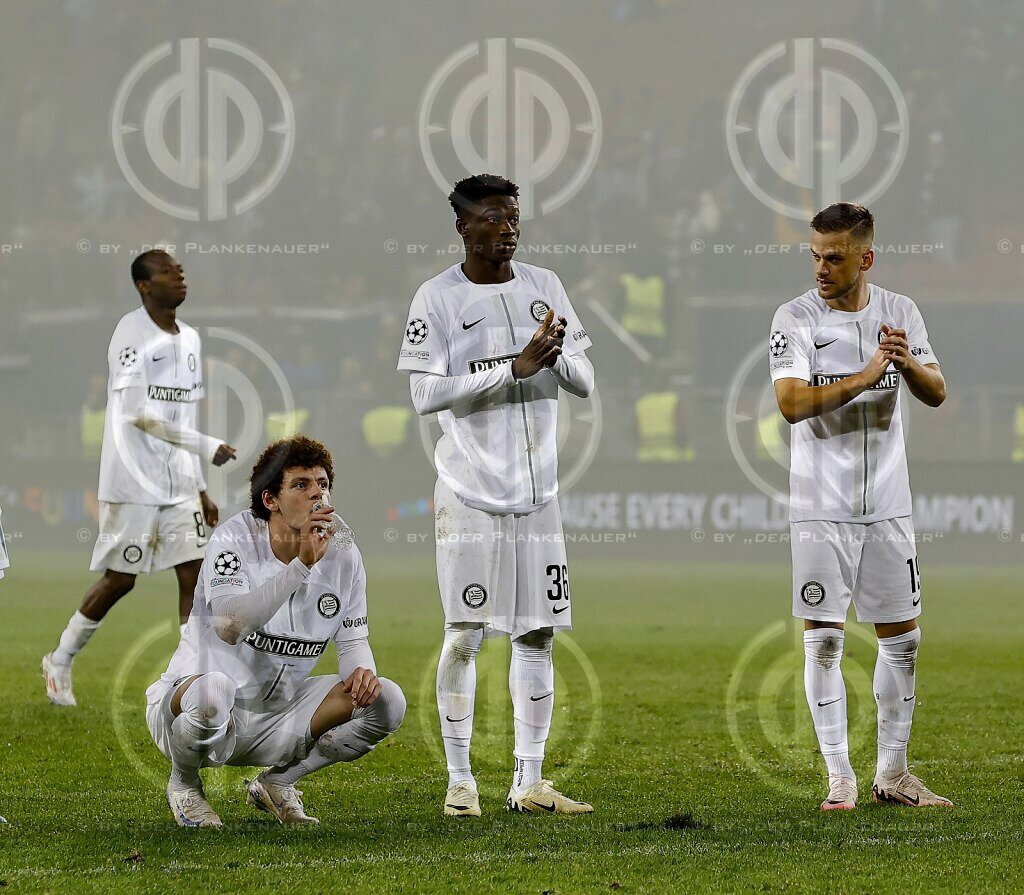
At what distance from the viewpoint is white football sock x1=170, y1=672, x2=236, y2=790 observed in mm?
4176

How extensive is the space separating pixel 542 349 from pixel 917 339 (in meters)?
1.45

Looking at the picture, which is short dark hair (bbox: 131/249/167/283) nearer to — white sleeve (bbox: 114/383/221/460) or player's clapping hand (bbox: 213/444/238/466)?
white sleeve (bbox: 114/383/221/460)

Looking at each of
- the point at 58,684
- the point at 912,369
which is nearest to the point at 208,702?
the point at 912,369

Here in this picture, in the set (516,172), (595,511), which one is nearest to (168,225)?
(516,172)

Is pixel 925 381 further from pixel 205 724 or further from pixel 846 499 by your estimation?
pixel 205 724

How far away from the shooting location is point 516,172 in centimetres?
1262

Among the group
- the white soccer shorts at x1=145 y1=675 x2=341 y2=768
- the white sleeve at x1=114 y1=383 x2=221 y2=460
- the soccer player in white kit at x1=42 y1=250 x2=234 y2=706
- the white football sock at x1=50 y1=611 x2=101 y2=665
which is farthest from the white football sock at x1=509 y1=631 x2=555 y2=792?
the white football sock at x1=50 y1=611 x2=101 y2=665

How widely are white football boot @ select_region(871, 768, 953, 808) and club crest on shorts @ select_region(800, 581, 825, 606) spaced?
0.70 metres

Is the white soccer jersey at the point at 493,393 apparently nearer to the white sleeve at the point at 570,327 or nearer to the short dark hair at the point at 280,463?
the white sleeve at the point at 570,327

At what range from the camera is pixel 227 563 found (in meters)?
4.30

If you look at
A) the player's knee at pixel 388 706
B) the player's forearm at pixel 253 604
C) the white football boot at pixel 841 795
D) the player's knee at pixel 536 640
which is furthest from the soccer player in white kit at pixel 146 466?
the white football boot at pixel 841 795

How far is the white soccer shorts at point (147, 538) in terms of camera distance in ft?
23.0

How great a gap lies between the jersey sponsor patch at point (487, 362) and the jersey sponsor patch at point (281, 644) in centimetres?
113

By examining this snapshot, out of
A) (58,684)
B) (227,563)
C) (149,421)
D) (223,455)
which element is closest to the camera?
(227,563)
